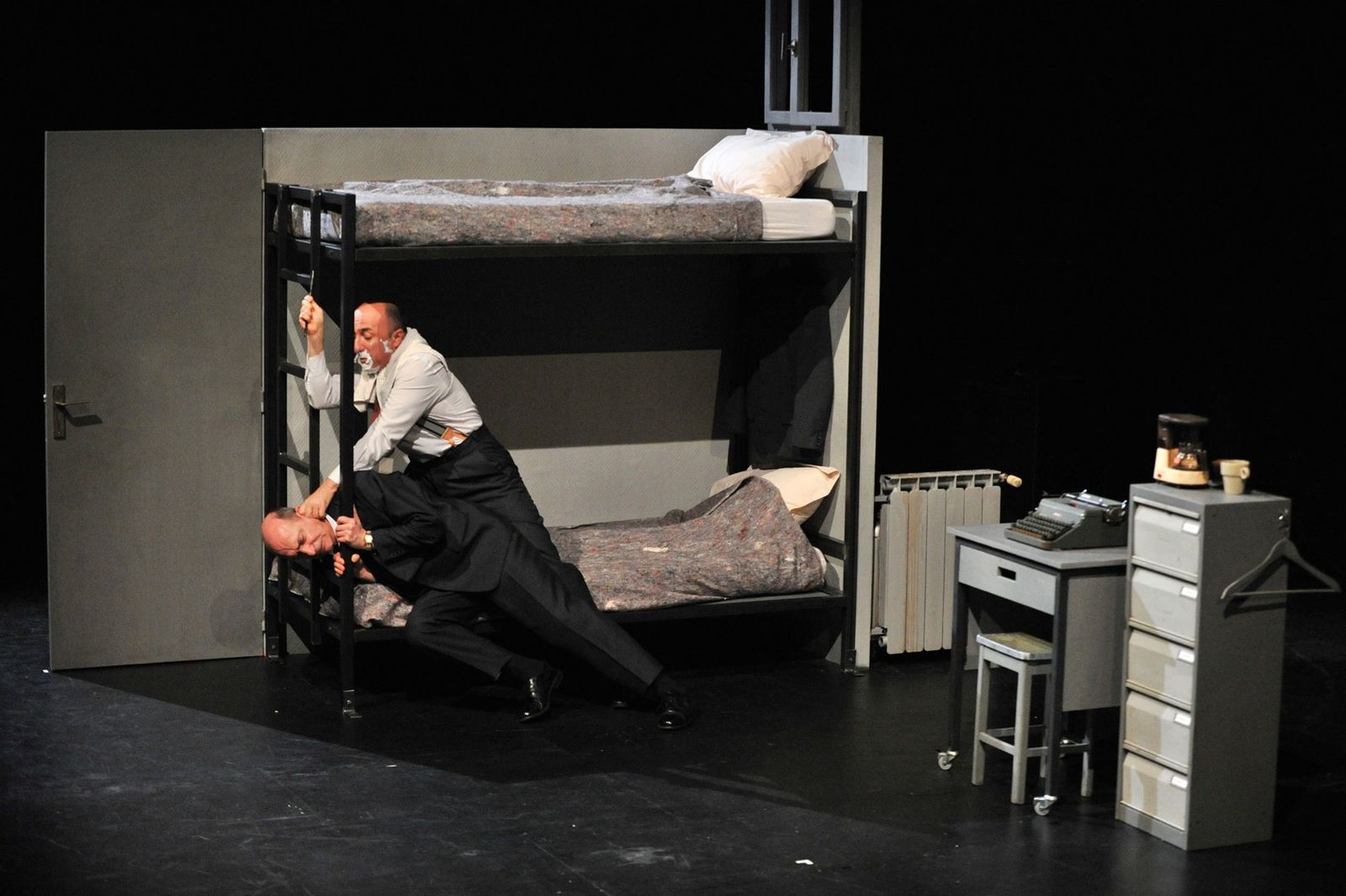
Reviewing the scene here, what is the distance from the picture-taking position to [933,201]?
28.7 feet

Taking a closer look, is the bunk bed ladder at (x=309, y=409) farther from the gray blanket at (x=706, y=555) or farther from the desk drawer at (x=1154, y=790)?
the desk drawer at (x=1154, y=790)

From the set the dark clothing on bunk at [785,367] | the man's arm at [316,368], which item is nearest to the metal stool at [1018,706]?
the dark clothing on bunk at [785,367]

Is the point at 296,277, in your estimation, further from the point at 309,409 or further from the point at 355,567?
the point at 355,567

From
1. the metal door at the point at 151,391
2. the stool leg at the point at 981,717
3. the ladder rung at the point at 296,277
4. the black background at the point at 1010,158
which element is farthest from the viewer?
the black background at the point at 1010,158

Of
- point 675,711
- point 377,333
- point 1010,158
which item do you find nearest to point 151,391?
point 377,333

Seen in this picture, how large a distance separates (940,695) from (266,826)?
2.35 metres

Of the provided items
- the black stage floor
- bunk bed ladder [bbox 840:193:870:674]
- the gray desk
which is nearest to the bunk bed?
bunk bed ladder [bbox 840:193:870:674]

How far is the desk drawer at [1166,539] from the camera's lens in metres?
4.55

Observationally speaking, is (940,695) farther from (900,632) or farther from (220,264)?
(220,264)

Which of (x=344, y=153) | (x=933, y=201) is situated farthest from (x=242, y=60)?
(x=933, y=201)

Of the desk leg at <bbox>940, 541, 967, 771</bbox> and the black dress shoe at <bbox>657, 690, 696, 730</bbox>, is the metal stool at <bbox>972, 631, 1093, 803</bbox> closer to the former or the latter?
the desk leg at <bbox>940, 541, 967, 771</bbox>

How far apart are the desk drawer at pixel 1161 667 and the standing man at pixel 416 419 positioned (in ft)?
6.46

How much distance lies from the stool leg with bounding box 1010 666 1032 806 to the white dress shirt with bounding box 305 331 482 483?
2047 millimetres

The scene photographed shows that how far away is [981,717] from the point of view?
5.14 m
